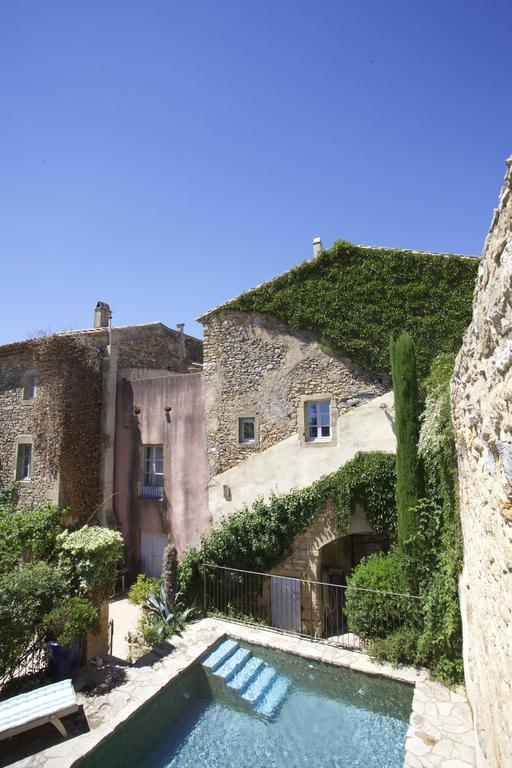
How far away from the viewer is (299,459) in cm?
1223

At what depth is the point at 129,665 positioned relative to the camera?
27.2 ft

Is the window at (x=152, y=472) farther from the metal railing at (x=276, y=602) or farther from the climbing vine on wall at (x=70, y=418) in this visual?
the metal railing at (x=276, y=602)

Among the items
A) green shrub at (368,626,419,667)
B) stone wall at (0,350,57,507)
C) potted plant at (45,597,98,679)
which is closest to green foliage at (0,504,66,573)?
stone wall at (0,350,57,507)

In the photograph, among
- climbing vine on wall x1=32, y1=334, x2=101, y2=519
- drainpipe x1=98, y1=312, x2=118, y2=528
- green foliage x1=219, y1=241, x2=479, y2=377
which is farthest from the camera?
drainpipe x1=98, y1=312, x2=118, y2=528

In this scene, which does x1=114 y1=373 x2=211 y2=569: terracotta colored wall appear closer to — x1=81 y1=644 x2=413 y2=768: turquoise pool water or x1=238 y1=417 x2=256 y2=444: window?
x1=238 y1=417 x2=256 y2=444: window

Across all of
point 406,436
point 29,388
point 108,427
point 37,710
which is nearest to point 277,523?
point 406,436

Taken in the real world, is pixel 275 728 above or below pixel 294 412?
below

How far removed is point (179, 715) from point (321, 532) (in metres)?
5.45

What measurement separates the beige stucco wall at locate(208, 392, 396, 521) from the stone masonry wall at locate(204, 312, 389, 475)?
0.28m

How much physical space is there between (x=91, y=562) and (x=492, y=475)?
7701 millimetres

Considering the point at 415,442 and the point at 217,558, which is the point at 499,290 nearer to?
the point at 415,442

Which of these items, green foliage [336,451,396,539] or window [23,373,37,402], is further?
window [23,373,37,402]

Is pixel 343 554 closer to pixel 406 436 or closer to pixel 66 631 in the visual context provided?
pixel 406 436

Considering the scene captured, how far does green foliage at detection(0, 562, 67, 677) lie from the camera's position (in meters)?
7.26
